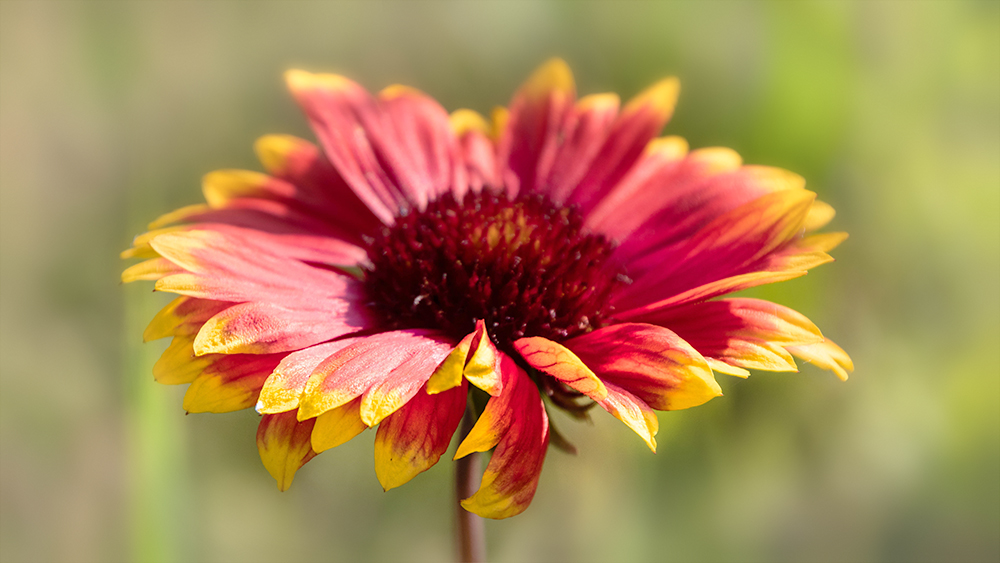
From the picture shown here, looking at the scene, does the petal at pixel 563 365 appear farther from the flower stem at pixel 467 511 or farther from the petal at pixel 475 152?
the petal at pixel 475 152

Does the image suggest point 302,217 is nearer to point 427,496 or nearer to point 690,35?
point 427,496

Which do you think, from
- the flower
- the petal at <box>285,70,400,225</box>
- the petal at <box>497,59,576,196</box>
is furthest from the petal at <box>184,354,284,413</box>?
the petal at <box>497,59,576,196</box>

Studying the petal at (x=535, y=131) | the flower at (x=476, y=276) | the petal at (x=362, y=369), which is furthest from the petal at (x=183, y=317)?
the petal at (x=535, y=131)

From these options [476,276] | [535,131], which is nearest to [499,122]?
[535,131]

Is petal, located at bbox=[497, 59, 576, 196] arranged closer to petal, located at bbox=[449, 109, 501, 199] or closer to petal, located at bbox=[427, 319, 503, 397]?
petal, located at bbox=[449, 109, 501, 199]

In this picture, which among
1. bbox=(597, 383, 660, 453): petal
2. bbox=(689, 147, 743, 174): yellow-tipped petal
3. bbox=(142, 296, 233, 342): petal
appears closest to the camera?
bbox=(597, 383, 660, 453): petal

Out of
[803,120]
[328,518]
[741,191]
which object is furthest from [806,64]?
[328,518]

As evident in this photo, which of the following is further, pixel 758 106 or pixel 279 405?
pixel 758 106
